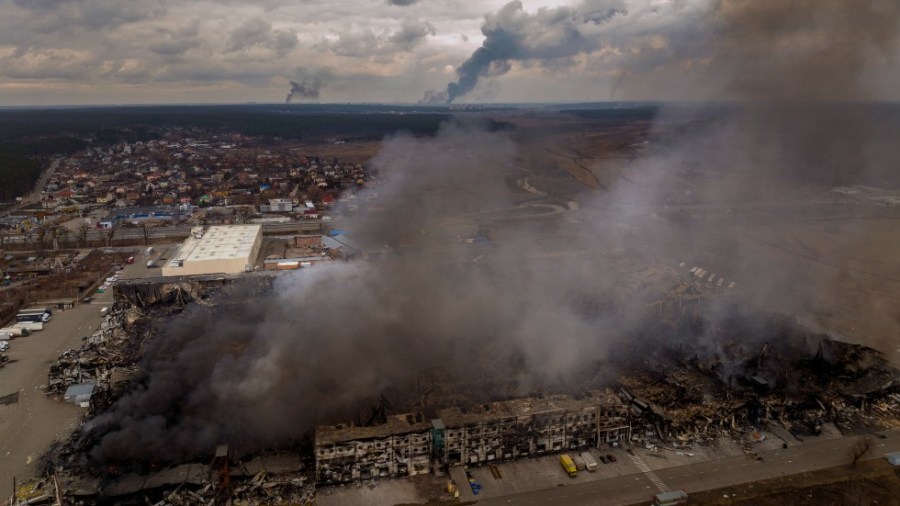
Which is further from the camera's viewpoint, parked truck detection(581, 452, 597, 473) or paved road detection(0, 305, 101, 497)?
paved road detection(0, 305, 101, 497)

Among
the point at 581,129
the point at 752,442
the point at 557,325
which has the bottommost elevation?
the point at 752,442

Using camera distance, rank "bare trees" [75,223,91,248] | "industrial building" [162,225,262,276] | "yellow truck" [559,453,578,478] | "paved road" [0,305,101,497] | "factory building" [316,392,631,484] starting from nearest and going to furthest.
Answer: "factory building" [316,392,631,484] → "yellow truck" [559,453,578,478] → "paved road" [0,305,101,497] → "industrial building" [162,225,262,276] → "bare trees" [75,223,91,248]

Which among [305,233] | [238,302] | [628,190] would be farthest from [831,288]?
[305,233]

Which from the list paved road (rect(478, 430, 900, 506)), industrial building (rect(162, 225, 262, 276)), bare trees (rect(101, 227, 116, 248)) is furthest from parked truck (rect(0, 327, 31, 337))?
paved road (rect(478, 430, 900, 506))

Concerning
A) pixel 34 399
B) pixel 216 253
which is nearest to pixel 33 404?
pixel 34 399

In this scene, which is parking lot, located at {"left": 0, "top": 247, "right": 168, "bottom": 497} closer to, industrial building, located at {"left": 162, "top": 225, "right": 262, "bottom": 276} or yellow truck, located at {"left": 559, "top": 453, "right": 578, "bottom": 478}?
industrial building, located at {"left": 162, "top": 225, "right": 262, "bottom": 276}

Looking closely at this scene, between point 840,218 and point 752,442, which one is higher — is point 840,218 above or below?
above

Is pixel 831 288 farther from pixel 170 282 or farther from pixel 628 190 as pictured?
pixel 170 282

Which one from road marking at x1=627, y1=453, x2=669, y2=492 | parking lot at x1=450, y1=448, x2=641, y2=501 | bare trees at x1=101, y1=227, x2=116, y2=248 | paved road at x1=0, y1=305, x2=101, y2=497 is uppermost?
bare trees at x1=101, y1=227, x2=116, y2=248
